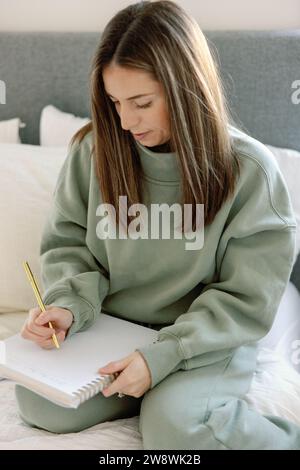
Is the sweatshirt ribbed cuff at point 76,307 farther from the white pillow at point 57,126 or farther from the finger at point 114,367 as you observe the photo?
the white pillow at point 57,126

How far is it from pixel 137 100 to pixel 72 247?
1.20 ft

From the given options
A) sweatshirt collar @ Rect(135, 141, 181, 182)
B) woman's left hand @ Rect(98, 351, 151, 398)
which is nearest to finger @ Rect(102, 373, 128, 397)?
woman's left hand @ Rect(98, 351, 151, 398)

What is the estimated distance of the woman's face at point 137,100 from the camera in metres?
1.05

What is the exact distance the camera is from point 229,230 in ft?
3.74

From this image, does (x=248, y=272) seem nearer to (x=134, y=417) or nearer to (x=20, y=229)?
(x=134, y=417)

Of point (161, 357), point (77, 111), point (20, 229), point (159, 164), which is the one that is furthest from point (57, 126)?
point (161, 357)

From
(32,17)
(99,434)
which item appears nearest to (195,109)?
(99,434)

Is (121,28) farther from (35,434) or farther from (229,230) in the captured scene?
(35,434)

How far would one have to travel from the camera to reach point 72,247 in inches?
51.0

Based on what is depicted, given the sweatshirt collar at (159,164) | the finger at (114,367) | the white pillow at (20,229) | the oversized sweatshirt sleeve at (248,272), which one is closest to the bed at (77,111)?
the white pillow at (20,229)

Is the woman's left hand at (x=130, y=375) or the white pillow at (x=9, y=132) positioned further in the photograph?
the white pillow at (x=9, y=132)

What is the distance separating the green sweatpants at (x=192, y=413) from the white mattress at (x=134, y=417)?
0.08ft

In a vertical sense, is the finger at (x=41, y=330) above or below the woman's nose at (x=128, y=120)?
below

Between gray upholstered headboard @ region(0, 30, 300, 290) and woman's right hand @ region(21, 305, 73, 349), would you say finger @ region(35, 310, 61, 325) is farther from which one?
gray upholstered headboard @ region(0, 30, 300, 290)
